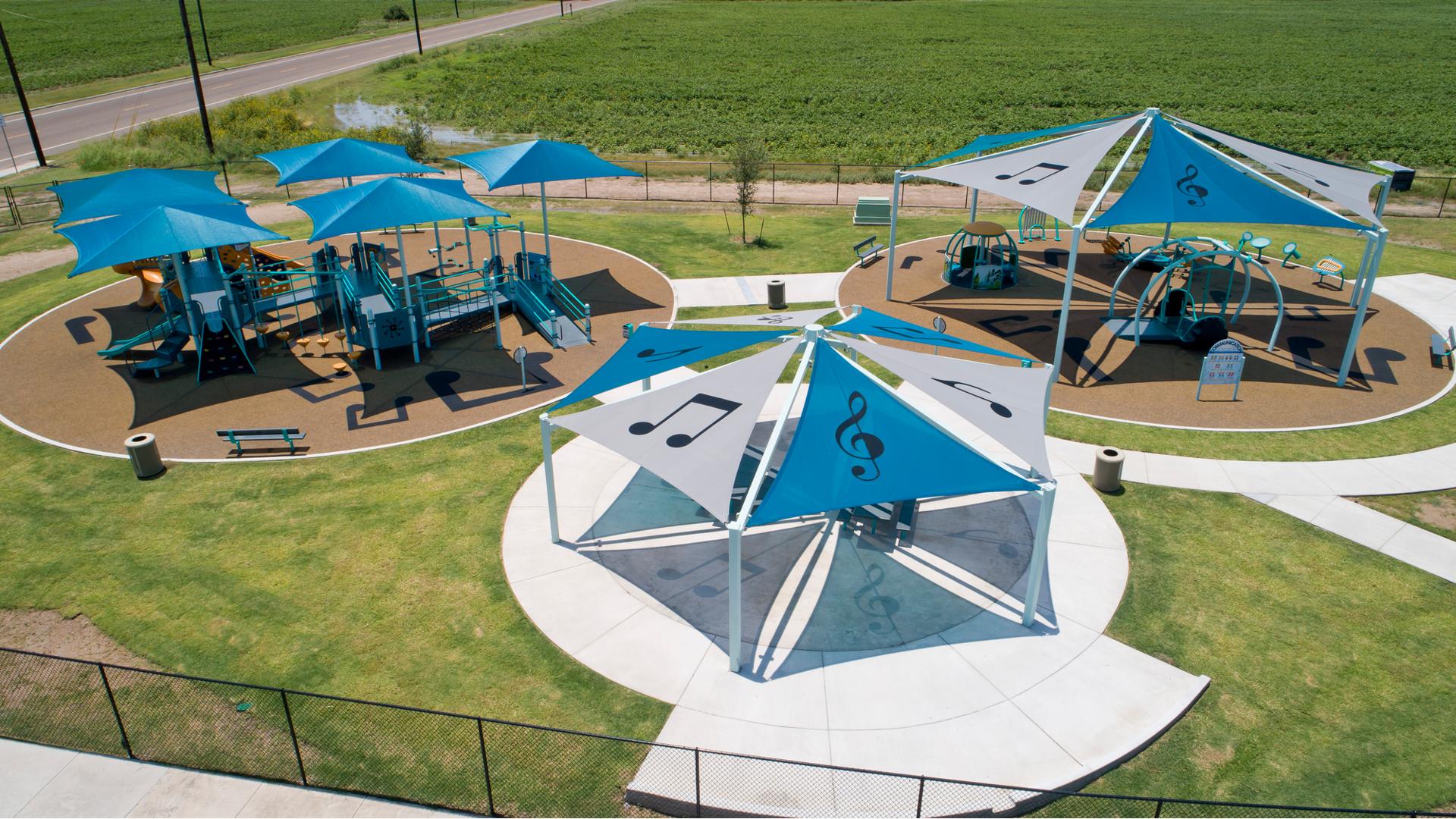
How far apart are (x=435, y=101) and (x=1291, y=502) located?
6610cm

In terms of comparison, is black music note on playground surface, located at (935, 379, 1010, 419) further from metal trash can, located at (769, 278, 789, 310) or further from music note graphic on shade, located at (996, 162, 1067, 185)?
metal trash can, located at (769, 278, 789, 310)

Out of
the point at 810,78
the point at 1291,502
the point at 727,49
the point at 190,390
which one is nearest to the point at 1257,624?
the point at 1291,502

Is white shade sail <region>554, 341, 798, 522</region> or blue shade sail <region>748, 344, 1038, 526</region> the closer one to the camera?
blue shade sail <region>748, 344, 1038, 526</region>

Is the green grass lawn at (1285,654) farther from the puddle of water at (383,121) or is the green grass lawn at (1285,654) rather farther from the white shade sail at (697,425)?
the puddle of water at (383,121)

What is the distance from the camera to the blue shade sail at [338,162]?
2630cm

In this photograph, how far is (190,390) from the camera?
21516 millimetres

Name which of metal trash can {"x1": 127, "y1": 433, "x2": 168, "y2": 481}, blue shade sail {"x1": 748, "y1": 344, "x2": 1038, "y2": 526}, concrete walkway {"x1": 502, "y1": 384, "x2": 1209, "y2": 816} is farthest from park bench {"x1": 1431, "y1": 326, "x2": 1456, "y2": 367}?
metal trash can {"x1": 127, "y1": 433, "x2": 168, "y2": 481}

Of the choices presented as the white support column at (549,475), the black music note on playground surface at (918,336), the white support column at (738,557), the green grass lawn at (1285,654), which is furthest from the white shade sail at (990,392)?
the white support column at (549,475)

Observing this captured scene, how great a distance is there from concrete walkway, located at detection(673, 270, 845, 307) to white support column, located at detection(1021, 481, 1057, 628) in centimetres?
1493

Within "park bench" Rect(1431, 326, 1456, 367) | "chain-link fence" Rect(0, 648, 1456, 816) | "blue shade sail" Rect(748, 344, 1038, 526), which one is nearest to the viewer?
"chain-link fence" Rect(0, 648, 1456, 816)

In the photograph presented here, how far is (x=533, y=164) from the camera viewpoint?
2586 cm

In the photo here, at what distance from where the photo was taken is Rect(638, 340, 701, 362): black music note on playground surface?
15406 mm

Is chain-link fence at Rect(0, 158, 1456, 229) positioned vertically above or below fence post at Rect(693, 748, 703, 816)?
above

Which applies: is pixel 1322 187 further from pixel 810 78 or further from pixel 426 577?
pixel 810 78
